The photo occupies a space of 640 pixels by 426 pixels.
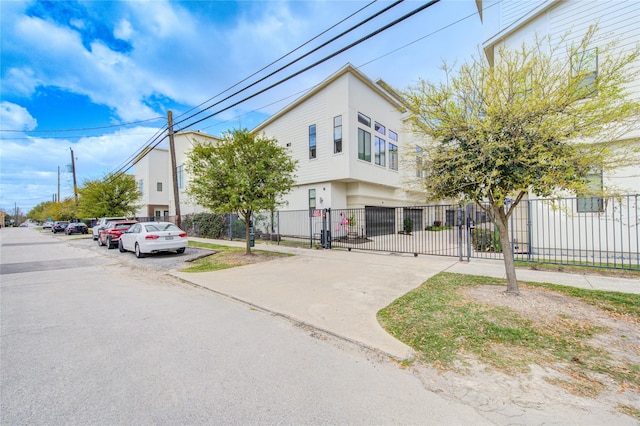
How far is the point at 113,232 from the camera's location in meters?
16.0

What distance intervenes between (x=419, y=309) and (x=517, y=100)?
375cm

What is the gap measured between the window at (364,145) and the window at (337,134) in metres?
1.31

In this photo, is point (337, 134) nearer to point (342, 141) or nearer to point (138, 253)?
point (342, 141)

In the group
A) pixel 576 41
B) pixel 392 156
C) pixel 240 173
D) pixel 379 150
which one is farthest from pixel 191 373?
pixel 392 156

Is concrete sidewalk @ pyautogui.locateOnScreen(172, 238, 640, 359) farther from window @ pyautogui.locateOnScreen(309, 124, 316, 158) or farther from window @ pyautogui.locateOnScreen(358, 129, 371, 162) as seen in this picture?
window @ pyautogui.locateOnScreen(309, 124, 316, 158)

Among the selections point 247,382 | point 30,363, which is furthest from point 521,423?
point 30,363

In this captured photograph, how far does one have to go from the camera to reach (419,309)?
491cm

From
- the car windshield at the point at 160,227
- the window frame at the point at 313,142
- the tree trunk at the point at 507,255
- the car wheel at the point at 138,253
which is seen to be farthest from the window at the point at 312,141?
the tree trunk at the point at 507,255

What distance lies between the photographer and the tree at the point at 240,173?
1028cm

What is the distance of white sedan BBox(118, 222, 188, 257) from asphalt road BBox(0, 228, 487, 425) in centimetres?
630

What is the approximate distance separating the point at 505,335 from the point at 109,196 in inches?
1187

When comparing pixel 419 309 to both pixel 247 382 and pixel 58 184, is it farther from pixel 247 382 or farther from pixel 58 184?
pixel 58 184

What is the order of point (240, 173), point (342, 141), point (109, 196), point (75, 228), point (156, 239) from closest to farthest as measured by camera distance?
point (240, 173) → point (156, 239) → point (342, 141) → point (109, 196) → point (75, 228)

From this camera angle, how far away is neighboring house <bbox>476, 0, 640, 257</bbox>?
8.44 meters
